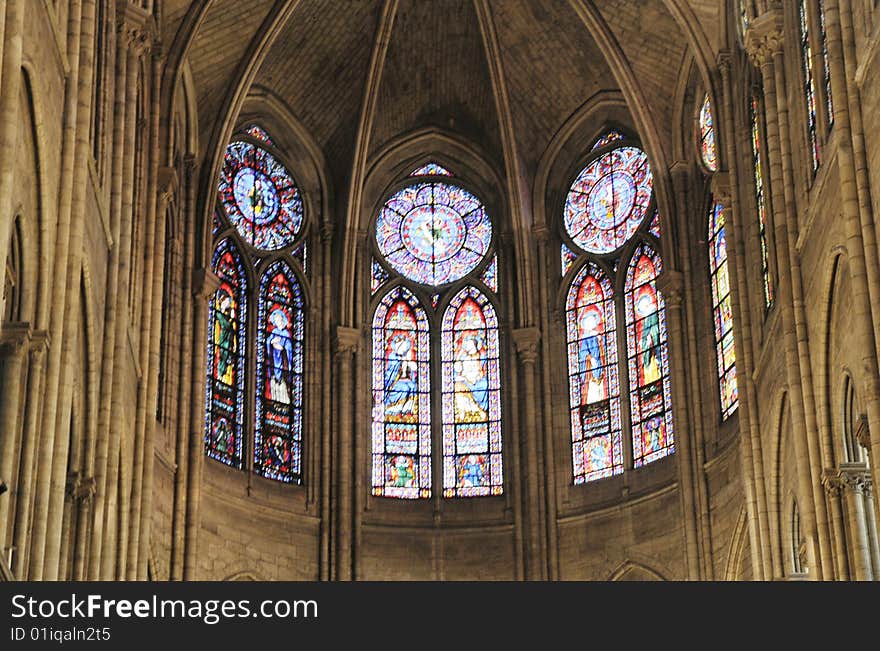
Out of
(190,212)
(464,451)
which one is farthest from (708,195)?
(190,212)

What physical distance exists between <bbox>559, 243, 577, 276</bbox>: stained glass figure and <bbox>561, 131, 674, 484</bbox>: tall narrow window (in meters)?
0.02

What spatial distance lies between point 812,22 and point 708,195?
788 centimetres

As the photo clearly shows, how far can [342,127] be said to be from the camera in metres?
32.0

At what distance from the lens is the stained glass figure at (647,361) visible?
29500 millimetres

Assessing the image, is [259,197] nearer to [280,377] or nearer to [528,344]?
[280,377]

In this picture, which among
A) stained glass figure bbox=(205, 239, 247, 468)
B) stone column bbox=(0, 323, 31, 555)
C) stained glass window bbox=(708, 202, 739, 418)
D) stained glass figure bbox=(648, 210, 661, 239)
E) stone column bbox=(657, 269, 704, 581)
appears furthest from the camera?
stained glass figure bbox=(648, 210, 661, 239)

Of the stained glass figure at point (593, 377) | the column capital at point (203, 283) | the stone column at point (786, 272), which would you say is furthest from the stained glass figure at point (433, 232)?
the stone column at point (786, 272)

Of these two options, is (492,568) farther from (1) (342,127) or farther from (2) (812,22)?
(2) (812,22)

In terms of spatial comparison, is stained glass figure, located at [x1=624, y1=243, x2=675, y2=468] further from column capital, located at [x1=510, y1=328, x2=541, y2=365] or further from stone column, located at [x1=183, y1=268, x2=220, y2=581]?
stone column, located at [x1=183, y1=268, x2=220, y2=581]

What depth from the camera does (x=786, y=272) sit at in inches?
898

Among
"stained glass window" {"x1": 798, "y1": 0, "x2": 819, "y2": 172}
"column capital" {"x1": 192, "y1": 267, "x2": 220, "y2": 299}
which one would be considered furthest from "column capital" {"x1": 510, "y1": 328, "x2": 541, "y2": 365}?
"stained glass window" {"x1": 798, "y1": 0, "x2": 819, "y2": 172}

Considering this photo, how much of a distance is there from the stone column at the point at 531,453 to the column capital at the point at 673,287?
256 cm

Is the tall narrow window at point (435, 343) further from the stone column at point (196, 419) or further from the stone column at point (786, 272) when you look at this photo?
the stone column at point (786, 272)

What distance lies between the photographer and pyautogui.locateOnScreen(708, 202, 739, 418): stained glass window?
27.9 m
